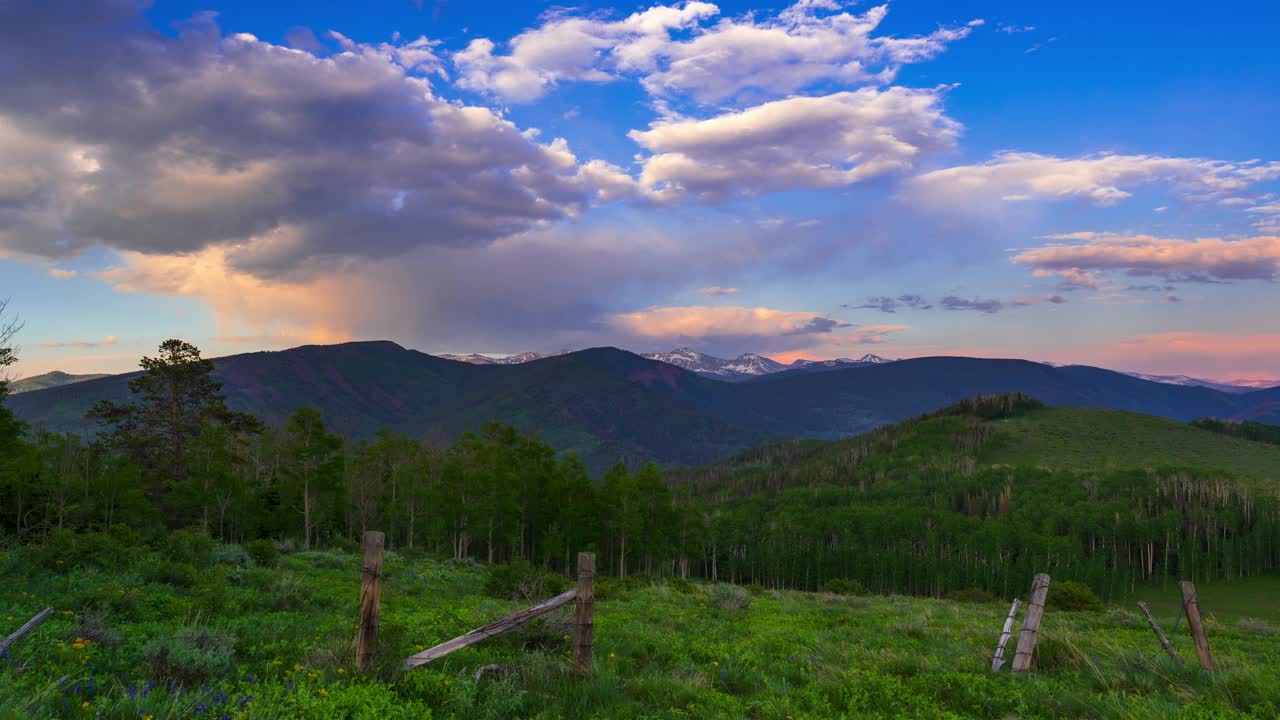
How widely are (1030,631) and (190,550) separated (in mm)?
23408

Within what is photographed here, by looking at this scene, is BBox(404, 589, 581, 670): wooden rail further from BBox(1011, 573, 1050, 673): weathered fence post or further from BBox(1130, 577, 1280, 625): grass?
BBox(1130, 577, 1280, 625): grass

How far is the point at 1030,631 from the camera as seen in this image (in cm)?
1155

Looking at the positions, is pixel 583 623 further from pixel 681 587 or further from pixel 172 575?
pixel 681 587

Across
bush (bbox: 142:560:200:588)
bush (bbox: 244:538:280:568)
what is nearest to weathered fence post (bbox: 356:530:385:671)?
bush (bbox: 142:560:200:588)

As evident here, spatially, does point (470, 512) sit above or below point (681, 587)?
below

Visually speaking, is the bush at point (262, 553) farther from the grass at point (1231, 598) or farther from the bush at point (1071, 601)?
the grass at point (1231, 598)

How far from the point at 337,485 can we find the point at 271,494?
5809mm

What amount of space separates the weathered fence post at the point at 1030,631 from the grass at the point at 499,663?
1.13 feet

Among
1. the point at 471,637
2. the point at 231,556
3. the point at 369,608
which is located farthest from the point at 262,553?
the point at 471,637

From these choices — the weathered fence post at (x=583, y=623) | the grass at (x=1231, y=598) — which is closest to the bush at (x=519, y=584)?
the weathered fence post at (x=583, y=623)

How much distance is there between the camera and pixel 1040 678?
10797 millimetres

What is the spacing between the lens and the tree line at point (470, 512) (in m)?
44.7

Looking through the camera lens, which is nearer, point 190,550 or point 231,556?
point 190,550

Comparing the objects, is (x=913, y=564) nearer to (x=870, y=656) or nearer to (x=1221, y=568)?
(x=1221, y=568)
